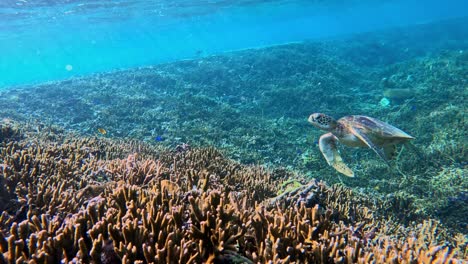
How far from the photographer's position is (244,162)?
27.8ft

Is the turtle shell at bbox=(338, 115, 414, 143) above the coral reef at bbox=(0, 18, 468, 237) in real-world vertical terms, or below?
above

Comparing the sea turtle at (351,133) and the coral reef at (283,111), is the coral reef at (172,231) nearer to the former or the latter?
the coral reef at (283,111)

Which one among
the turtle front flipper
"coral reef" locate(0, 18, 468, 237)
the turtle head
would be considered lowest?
"coral reef" locate(0, 18, 468, 237)

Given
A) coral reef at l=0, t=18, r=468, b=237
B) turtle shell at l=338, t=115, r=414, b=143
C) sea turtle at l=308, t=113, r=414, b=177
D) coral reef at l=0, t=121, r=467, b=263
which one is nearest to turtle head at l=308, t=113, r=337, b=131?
sea turtle at l=308, t=113, r=414, b=177

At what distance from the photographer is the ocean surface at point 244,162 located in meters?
2.32

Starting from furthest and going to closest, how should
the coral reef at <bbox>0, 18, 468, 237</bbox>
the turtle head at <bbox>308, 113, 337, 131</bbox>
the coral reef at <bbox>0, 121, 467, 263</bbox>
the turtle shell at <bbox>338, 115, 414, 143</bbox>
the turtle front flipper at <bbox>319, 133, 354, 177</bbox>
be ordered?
the coral reef at <bbox>0, 18, 468, 237</bbox> < the turtle shell at <bbox>338, 115, 414, 143</bbox> < the turtle head at <bbox>308, 113, 337, 131</bbox> < the turtle front flipper at <bbox>319, 133, 354, 177</bbox> < the coral reef at <bbox>0, 121, 467, 263</bbox>

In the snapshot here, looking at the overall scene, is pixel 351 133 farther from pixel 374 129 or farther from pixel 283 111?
pixel 283 111

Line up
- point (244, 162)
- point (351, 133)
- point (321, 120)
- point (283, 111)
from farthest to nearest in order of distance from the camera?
point (283, 111) → point (244, 162) → point (351, 133) → point (321, 120)

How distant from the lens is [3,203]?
3584 mm

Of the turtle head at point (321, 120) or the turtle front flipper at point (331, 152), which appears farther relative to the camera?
the turtle head at point (321, 120)

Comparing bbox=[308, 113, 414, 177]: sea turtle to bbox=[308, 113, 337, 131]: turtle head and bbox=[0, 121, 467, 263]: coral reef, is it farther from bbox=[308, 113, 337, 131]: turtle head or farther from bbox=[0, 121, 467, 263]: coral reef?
bbox=[0, 121, 467, 263]: coral reef

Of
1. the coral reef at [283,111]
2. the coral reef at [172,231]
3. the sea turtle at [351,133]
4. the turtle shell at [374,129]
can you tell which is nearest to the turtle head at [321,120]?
the sea turtle at [351,133]

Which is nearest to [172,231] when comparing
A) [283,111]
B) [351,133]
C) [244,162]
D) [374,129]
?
[351,133]

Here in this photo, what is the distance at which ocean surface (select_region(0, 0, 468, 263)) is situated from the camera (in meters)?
2.32
